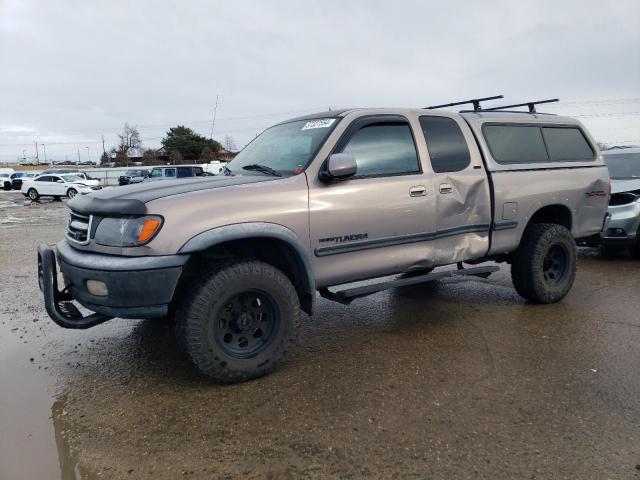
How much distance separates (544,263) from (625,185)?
12.3ft

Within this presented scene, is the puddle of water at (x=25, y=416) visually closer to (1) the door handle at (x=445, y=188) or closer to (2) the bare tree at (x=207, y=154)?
(1) the door handle at (x=445, y=188)

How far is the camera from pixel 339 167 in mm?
3453

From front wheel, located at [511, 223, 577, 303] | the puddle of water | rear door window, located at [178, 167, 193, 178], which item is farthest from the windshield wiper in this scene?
rear door window, located at [178, 167, 193, 178]

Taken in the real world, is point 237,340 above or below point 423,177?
below

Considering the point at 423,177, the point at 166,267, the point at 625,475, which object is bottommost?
the point at 625,475

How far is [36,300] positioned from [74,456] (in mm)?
3551

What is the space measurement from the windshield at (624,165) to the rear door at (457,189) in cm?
518

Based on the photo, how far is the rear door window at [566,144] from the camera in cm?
525

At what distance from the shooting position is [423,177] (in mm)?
4098

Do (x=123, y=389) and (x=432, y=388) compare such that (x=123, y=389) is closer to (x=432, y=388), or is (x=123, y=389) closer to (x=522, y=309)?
(x=432, y=388)

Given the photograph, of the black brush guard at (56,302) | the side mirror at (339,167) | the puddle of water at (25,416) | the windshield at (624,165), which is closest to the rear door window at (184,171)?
the windshield at (624,165)

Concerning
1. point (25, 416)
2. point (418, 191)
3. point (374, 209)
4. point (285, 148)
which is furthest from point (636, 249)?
point (25, 416)

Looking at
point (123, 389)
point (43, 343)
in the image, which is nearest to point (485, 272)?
point (123, 389)

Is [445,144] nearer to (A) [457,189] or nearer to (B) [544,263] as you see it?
(A) [457,189]
